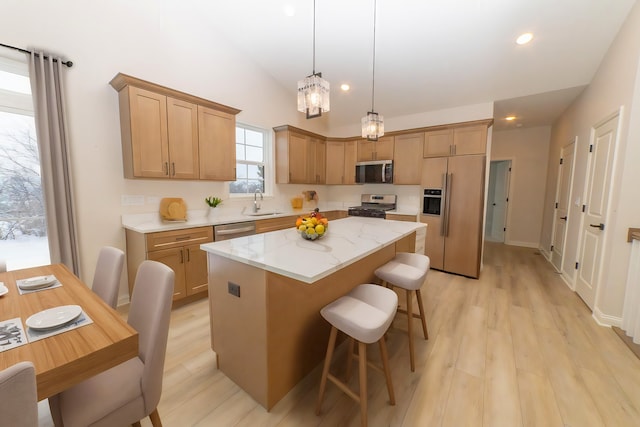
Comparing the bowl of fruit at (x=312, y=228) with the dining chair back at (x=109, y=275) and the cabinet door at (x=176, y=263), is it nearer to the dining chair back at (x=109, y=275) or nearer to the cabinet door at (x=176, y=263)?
the dining chair back at (x=109, y=275)

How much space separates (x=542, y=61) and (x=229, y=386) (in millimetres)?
4767

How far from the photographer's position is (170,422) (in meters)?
1.42

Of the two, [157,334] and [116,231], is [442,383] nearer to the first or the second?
[157,334]

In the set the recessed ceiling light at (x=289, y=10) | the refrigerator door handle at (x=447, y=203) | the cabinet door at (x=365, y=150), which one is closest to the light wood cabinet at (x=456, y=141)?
the refrigerator door handle at (x=447, y=203)

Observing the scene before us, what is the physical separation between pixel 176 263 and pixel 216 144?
1.58 m

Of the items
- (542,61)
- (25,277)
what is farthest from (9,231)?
(542,61)

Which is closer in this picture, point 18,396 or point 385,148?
point 18,396

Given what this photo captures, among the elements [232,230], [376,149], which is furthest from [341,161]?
[232,230]

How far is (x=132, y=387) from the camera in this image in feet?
3.50

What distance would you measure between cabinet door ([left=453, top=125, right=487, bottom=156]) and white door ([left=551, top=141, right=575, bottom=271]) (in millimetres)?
1570

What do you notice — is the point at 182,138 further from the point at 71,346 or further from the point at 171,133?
the point at 71,346

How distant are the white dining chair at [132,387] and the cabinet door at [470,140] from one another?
4061 millimetres

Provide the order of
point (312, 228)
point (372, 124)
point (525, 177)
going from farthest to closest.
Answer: point (525, 177) < point (372, 124) < point (312, 228)

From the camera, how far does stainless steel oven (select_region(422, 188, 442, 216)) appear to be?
3942 millimetres
